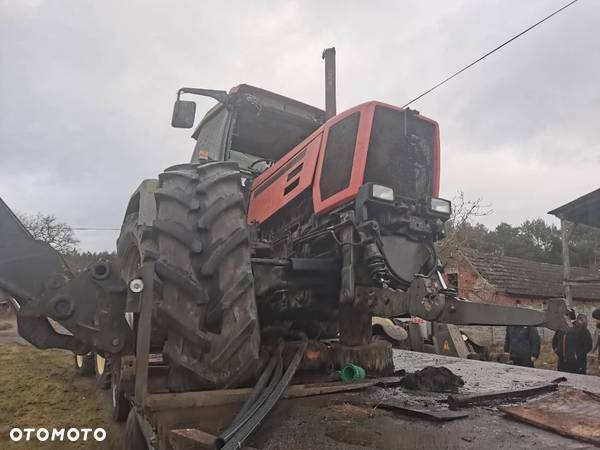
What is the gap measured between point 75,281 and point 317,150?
1.76m

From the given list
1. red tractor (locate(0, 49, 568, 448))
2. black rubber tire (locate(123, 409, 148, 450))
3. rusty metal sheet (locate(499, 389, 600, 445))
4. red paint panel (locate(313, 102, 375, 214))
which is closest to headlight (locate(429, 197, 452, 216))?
red tractor (locate(0, 49, 568, 448))

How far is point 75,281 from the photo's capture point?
2.56 meters

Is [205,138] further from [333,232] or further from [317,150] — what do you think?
[333,232]

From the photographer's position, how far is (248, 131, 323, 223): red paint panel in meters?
3.48

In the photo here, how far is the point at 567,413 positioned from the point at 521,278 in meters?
22.6

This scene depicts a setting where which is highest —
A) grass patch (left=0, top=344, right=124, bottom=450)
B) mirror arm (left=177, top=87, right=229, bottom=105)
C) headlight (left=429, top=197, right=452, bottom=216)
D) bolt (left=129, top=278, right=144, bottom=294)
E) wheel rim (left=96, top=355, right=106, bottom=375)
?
mirror arm (left=177, top=87, right=229, bottom=105)

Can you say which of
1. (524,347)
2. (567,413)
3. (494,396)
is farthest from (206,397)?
(524,347)

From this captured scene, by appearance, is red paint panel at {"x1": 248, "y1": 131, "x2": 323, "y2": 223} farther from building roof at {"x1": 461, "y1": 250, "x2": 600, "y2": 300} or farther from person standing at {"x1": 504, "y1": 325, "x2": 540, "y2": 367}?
building roof at {"x1": 461, "y1": 250, "x2": 600, "y2": 300}

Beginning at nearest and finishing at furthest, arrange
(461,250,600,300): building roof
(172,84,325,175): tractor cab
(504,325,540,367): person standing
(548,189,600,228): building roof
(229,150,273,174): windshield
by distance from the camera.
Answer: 1. (172,84,325,175): tractor cab
2. (229,150,273,174): windshield
3. (504,325,540,367): person standing
4. (548,189,600,228): building roof
5. (461,250,600,300): building roof

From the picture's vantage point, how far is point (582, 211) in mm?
14398

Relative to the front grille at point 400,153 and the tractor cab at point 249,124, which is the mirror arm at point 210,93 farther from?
the front grille at point 400,153

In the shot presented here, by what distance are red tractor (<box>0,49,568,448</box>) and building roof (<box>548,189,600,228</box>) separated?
1245cm

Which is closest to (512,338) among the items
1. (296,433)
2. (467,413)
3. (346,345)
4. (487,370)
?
(487,370)

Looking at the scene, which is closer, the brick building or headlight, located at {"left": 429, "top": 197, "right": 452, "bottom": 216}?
headlight, located at {"left": 429, "top": 197, "right": 452, "bottom": 216}
